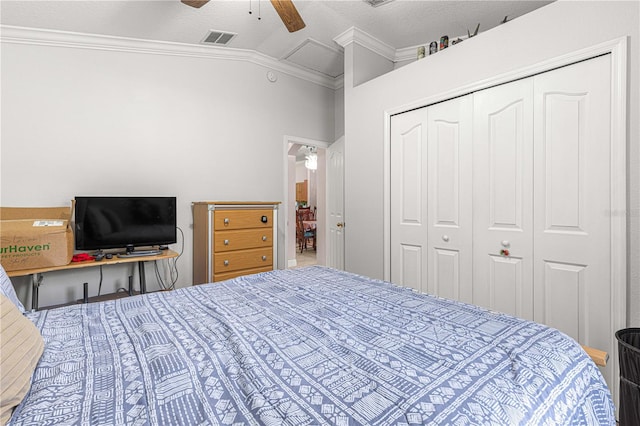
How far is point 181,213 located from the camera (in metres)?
3.40

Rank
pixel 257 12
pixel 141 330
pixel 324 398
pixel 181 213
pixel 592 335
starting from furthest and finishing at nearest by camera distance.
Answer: pixel 181 213 → pixel 257 12 → pixel 592 335 → pixel 141 330 → pixel 324 398

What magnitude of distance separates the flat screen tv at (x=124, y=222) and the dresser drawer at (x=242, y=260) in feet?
1.78

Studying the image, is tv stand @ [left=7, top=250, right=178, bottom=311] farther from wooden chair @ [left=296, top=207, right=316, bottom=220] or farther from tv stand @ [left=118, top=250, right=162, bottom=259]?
wooden chair @ [left=296, top=207, right=316, bottom=220]

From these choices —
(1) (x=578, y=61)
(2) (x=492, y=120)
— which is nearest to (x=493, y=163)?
(2) (x=492, y=120)

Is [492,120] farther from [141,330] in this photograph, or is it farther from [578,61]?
[141,330]

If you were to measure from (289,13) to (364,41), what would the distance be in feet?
4.96

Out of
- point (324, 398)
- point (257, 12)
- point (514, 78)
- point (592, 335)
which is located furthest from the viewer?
point (257, 12)

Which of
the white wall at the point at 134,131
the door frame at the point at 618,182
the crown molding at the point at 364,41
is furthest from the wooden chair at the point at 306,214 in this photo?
the door frame at the point at 618,182

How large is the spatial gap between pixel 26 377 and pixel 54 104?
2.99 m

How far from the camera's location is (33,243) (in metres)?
2.31

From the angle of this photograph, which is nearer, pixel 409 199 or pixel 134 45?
pixel 409 199

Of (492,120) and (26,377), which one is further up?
(492,120)

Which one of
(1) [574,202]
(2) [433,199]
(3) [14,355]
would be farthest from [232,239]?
(1) [574,202]

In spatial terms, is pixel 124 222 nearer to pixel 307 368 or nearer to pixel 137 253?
pixel 137 253
